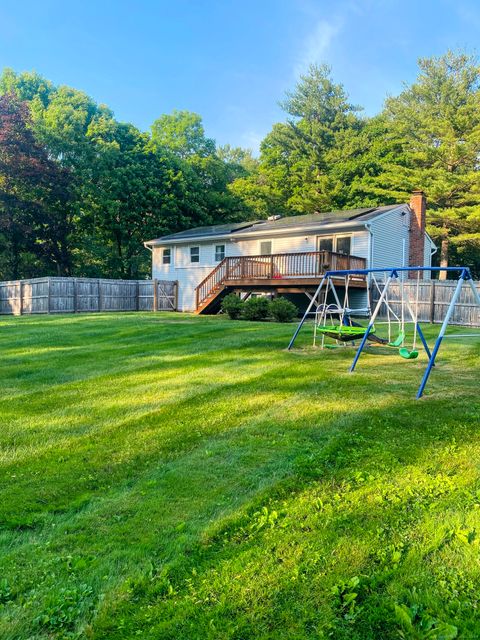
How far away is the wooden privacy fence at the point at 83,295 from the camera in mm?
20828

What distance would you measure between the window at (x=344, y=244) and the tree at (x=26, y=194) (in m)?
18.9

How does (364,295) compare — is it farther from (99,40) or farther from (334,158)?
(334,158)

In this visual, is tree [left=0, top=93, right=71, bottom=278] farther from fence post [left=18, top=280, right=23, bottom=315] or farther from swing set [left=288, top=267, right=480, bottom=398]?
swing set [left=288, top=267, right=480, bottom=398]

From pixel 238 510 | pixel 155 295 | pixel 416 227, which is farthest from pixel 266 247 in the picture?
pixel 238 510

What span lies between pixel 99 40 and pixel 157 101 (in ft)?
79.7

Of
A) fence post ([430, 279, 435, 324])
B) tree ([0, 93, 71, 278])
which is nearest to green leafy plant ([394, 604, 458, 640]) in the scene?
fence post ([430, 279, 435, 324])

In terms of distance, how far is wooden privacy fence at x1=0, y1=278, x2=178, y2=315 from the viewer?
2083 centimetres

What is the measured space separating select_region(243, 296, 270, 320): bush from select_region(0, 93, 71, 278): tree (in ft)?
62.8

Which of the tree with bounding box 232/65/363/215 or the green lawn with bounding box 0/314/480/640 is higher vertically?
the tree with bounding box 232/65/363/215

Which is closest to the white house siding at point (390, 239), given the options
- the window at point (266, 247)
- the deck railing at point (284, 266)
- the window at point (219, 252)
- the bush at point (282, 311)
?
the deck railing at point (284, 266)

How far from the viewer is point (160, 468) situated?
3.57 metres

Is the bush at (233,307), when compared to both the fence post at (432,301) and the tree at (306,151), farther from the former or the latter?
the tree at (306,151)

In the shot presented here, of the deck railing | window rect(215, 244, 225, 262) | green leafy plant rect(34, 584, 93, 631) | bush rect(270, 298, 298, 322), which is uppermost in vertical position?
window rect(215, 244, 225, 262)


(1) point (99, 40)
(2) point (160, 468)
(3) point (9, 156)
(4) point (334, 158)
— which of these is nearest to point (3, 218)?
(3) point (9, 156)
